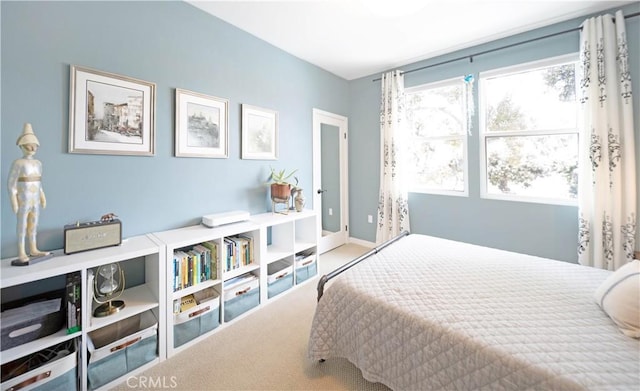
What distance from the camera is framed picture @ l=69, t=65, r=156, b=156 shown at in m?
1.61

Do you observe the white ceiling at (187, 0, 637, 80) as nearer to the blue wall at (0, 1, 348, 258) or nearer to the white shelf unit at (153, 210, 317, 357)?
the blue wall at (0, 1, 348, 258)

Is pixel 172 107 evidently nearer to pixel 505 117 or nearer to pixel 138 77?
pixel 138 77

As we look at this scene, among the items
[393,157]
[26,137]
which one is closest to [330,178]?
[393,157]

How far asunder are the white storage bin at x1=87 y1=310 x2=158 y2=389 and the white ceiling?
2.58 meters

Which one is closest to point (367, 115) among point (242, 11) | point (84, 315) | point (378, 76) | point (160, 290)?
point (378, 76)

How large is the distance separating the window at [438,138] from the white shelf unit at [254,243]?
5.84 ft

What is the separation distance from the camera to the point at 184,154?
2.11m

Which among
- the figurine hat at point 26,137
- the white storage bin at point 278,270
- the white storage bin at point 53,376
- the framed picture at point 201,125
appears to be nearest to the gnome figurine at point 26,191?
the figurine hat at point 26,137

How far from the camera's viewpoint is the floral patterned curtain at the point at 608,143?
215cm

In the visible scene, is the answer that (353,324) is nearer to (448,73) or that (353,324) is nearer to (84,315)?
(84,315)

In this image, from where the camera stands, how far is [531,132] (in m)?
2.69

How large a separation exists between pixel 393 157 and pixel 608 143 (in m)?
2.01
